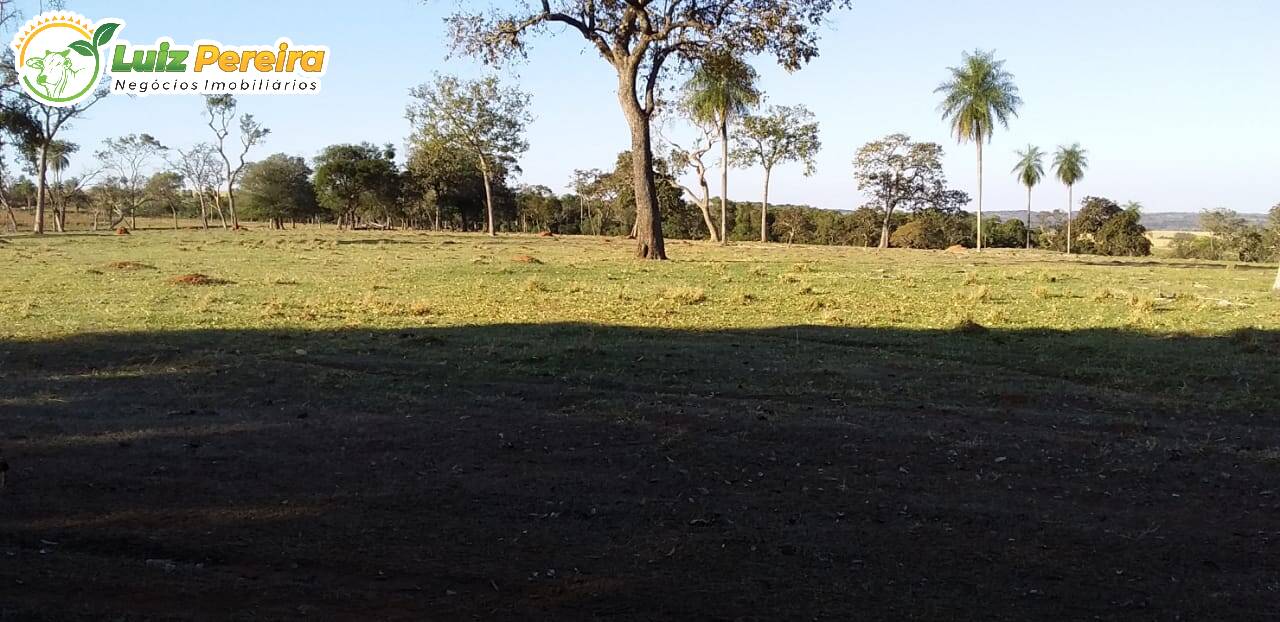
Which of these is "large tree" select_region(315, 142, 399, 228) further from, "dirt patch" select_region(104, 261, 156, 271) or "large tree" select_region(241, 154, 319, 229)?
"dirt patch" select_region(104, 261, 156, 271)

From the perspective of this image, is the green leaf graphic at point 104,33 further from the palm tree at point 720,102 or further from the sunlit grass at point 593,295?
the palm tree at point 720,102

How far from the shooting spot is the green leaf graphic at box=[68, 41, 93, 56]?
31528mm

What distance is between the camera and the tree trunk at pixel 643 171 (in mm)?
29109

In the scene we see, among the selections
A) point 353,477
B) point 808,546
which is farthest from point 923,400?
point 353,477

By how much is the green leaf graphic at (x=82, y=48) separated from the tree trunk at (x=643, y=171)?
57.3 ft

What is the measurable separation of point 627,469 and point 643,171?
76.2 ft

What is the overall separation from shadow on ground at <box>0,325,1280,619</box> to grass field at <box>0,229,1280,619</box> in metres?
0.03

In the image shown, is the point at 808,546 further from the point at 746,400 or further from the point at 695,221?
the point at 695,221

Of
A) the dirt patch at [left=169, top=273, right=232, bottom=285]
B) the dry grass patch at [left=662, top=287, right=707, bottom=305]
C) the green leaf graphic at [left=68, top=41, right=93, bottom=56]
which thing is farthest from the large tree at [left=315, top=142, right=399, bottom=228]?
the dry grass patch at [left=662, top=287, right=707, bottom=305]

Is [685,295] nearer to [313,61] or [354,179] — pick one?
[313,61]

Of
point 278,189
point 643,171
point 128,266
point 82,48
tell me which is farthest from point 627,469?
point 278,189

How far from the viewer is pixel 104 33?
99.4 feet

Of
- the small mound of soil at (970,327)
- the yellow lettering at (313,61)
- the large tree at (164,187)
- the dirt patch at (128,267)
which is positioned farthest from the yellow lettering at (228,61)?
the large tree at (164,187)

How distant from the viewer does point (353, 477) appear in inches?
245
